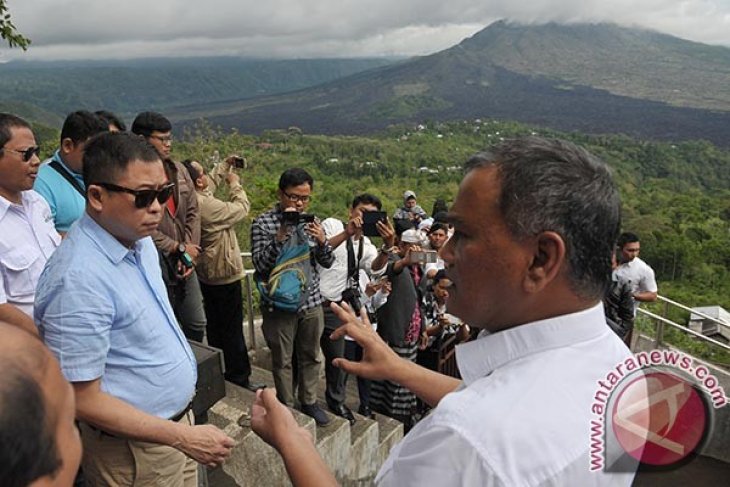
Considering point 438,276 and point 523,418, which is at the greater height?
point 523,418

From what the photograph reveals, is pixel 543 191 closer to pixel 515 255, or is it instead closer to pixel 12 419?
pixel 515 255

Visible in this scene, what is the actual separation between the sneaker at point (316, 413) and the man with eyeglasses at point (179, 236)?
92cm

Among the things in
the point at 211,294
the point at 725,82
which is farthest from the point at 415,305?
the point at 725,82

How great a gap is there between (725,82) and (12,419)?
19557 centimetres

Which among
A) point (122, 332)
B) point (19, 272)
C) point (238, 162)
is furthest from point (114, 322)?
point (238, 162)

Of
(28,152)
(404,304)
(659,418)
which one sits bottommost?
(404,304)

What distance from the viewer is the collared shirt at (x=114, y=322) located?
162cm

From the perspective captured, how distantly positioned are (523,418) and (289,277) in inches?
98.7

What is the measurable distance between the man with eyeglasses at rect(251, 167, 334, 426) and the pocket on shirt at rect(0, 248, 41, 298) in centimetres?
128

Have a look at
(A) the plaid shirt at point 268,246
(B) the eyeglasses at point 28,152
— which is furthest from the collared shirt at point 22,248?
(A) the plaid shirt at point 268,246

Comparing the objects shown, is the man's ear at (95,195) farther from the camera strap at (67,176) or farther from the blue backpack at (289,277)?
the blue backpack at (289,277)

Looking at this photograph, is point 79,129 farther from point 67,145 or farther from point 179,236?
point 179,236

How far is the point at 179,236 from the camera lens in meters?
3.42

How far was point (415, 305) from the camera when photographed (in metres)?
3.81
